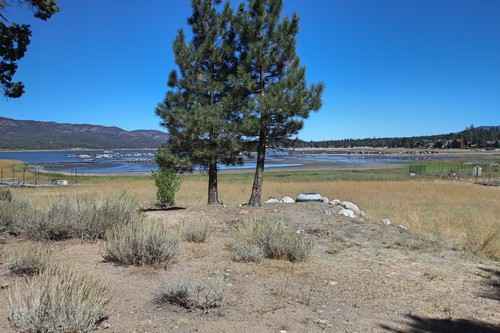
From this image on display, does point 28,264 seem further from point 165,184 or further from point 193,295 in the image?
point 165,184

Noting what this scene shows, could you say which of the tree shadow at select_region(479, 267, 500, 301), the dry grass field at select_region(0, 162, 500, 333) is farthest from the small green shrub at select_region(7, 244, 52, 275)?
the tree shadow at select_region(479, 267, 500, 301)

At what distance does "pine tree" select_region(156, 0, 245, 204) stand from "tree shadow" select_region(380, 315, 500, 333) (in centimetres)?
898

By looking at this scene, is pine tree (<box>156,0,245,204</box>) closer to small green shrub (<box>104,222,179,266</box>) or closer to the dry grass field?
the dry grass field

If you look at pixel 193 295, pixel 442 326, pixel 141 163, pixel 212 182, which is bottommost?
pixel 141 163

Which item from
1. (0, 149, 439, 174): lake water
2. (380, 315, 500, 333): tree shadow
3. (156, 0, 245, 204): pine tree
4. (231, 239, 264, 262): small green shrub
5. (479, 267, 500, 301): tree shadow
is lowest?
(0, 149, 439, 174): lake water

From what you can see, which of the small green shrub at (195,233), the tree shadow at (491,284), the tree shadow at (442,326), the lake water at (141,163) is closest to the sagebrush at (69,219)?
the small green shrub at (195,233)

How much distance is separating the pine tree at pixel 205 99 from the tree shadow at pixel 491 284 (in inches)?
311

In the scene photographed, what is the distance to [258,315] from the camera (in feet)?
13.3

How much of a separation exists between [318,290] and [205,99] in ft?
31.3

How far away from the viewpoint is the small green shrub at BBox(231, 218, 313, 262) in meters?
6.19

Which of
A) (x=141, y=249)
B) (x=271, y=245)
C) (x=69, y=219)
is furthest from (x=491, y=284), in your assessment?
(x=69, y=219)

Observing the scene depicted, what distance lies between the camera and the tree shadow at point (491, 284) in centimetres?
519

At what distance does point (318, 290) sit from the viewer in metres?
4.95

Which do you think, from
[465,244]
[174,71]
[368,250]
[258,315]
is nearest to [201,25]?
[174,71]
